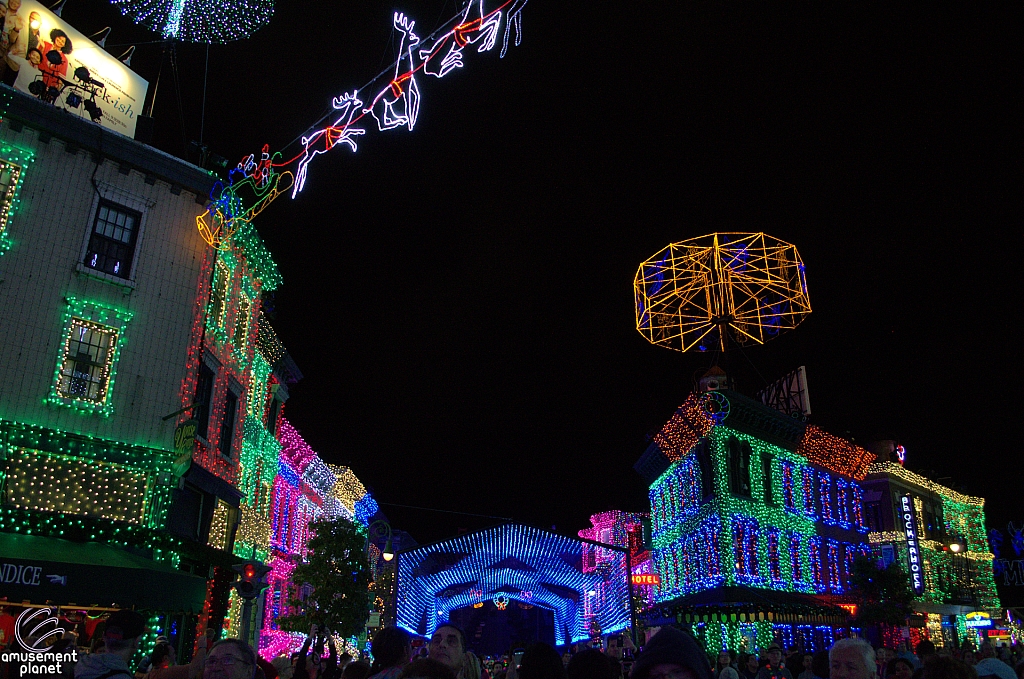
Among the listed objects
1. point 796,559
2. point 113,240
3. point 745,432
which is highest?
point 745,432

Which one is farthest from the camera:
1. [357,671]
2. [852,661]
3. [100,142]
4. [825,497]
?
[825,497]

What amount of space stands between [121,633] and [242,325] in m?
22.6

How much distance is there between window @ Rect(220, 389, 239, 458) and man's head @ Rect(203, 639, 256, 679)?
2078cm

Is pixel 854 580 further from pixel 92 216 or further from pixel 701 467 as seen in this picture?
pixel 92 216

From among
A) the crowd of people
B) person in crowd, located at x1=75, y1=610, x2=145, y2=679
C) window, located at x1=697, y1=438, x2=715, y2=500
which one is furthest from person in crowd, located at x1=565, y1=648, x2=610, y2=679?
window, located at x1=697, y1=438, x2=715, y2=500

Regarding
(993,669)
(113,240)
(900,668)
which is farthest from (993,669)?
(113,240)

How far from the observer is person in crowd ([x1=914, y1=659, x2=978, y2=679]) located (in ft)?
17.9

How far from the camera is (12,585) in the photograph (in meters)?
16.0

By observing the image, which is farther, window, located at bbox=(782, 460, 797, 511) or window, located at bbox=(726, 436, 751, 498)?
window, located at bbox=(782, 460, 797, 511)

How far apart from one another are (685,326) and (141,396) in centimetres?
2890

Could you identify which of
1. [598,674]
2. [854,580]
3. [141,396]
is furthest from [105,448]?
[854,580]

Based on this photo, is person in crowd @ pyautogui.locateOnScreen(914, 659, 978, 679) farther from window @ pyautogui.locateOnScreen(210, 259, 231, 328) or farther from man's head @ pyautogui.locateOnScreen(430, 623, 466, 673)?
window @ pyautogui.locateOnScreen(210, 259, 231, 328)

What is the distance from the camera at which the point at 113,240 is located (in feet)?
68.8

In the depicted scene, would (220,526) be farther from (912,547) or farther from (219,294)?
(912,547)
